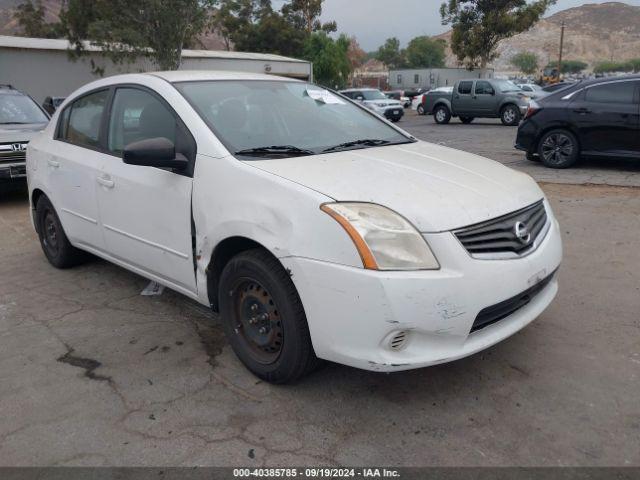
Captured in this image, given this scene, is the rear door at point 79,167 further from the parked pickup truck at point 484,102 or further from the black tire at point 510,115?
the black tire at point 510,115

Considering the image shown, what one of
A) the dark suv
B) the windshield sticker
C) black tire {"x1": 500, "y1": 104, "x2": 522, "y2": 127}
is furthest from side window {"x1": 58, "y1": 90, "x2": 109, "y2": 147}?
black tire {"x1": 500, "y1": 104, "x2": 522, "y2": 127}

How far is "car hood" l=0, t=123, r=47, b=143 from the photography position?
761 centimetres

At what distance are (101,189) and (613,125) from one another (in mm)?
7689

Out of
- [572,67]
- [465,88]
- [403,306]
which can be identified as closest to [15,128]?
[403,306]

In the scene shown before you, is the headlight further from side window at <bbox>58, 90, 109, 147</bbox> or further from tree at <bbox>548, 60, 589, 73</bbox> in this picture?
tree at <bbox>548, 60, 589, 73</bbox>

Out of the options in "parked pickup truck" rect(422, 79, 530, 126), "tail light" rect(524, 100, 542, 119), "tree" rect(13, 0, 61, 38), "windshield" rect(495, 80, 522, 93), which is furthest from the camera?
"tree" rect(13, 0, 61, 38)

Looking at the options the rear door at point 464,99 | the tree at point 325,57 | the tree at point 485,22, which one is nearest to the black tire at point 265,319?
the rear door at point 464,99

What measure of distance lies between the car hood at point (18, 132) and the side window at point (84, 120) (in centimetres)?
352

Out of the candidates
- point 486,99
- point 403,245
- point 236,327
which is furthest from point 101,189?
point 486,99

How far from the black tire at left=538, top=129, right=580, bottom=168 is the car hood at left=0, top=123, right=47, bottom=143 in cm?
786

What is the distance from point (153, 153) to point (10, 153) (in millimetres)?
5475

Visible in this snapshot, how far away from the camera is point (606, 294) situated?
4.15m

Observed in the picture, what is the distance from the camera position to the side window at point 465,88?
2156cm

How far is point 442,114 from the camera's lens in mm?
A: 22922
